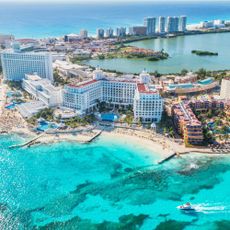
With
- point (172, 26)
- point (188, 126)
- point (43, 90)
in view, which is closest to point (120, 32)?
point (172, 26)

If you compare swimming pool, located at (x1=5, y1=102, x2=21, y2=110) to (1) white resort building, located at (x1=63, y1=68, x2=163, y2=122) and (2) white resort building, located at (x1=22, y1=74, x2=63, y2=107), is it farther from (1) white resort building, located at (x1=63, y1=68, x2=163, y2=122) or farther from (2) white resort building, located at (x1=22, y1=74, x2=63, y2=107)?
(1) white resort building, located at (x1=63, y1=68, x2=163, y2=122)

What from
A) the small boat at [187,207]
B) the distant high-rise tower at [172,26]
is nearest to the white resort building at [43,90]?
the small boat at [187,207]

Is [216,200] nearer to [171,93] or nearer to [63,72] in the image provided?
[171,93]

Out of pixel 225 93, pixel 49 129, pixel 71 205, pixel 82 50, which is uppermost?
pixel 82 50

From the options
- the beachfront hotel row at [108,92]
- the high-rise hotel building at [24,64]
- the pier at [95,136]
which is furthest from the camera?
the high-rise hotel building at [24,64]

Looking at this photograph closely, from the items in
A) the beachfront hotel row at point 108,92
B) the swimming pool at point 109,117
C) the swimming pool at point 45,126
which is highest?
the beachfront hotel row at point 108,92

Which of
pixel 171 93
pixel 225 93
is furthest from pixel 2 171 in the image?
pixel 225 93

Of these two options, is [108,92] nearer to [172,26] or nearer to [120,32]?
[120,32]

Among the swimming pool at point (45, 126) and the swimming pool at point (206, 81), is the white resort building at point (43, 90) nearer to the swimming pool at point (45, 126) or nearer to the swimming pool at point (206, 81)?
the swimming pool at point (45, 126)
